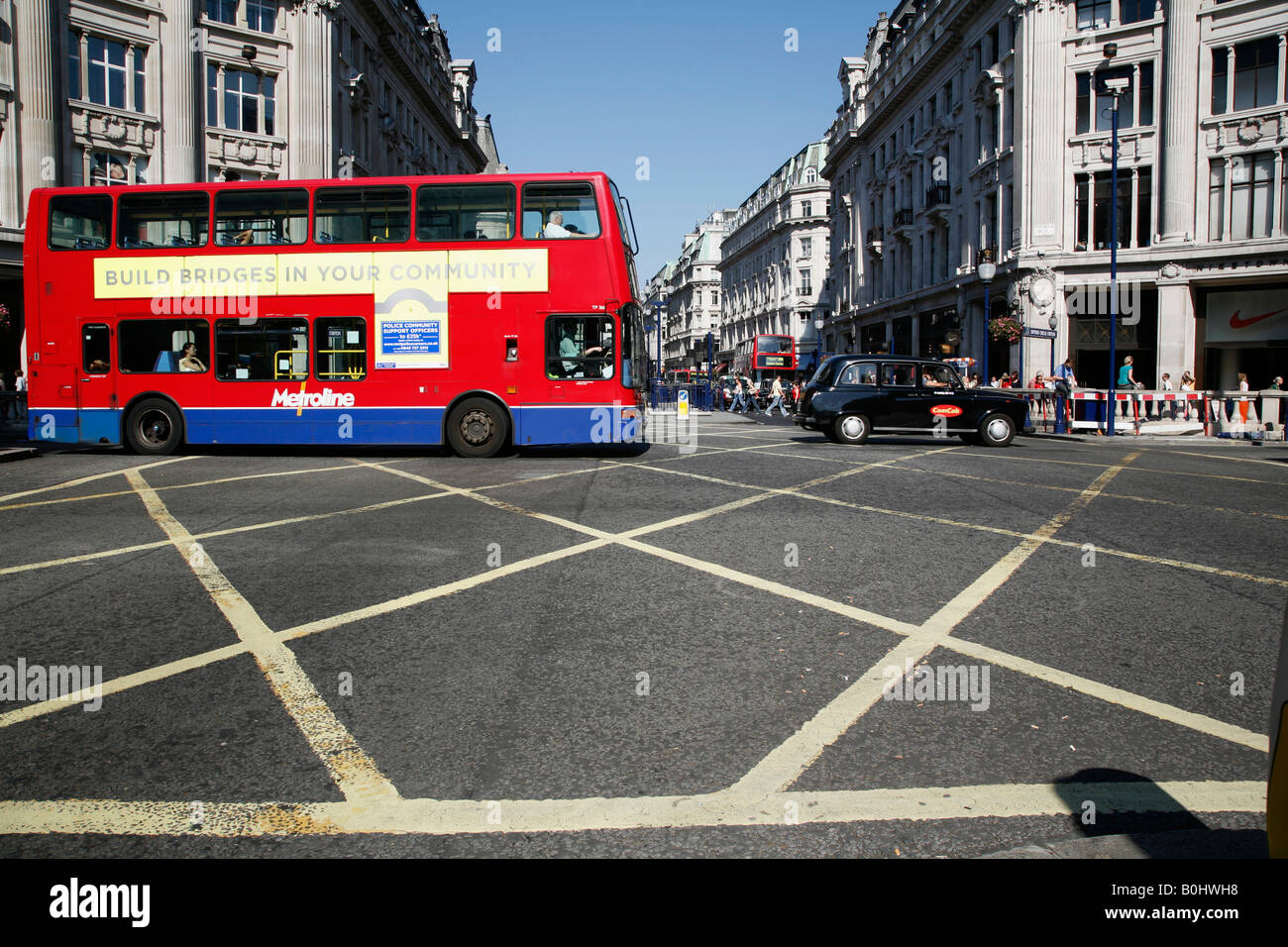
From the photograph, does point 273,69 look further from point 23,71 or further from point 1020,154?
point 1020,154

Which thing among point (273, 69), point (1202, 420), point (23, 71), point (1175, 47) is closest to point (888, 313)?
point (1175, 47)

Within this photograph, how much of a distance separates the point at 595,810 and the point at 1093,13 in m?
38.9

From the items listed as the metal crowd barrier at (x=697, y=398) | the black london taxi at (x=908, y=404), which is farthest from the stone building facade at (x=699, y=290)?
the black london taxi at (x=908, y=404)

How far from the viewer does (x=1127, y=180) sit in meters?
33.1

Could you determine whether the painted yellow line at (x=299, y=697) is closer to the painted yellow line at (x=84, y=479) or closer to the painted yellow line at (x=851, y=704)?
the painted yellow line at (x=851, y=704)

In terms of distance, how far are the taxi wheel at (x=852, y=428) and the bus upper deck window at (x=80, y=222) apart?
1326cm

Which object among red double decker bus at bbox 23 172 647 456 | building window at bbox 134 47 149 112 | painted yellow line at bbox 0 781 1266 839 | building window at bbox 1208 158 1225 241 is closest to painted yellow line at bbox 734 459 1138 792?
painted yellow line at bbox 0 781 1266 839

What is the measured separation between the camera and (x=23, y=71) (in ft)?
88.0

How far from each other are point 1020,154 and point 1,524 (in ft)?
115

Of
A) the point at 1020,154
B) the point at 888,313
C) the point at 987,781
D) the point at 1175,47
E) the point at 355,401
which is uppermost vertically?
the point at 1175,47

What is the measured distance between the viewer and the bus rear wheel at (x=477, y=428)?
15.0m

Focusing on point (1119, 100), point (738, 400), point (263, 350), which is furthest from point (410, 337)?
point (1119, 100)

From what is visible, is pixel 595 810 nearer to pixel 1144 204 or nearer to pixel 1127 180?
pixel 1144 204

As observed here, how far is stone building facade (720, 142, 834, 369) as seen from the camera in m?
84.6
